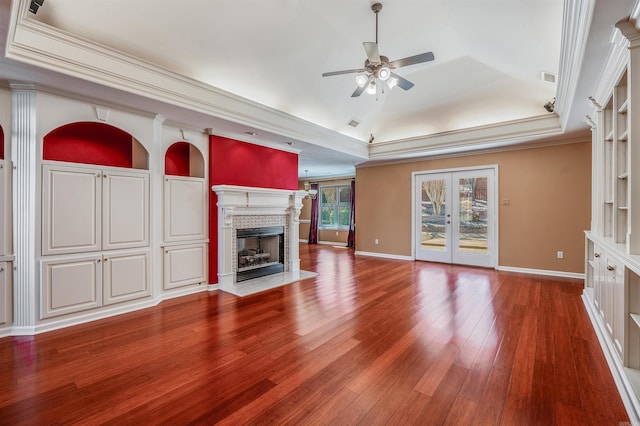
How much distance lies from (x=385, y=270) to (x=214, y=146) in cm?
402

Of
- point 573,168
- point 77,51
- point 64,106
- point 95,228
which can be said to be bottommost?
point 95,228

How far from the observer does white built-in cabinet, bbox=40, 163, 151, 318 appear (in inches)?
121

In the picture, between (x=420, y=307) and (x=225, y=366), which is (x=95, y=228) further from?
(x=420, y=307)

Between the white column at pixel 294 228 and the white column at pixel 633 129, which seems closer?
the white column at pixel 633 129

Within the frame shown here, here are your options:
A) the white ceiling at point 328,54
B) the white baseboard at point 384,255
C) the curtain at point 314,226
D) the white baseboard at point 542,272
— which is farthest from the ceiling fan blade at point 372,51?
the curtain at point 314,226

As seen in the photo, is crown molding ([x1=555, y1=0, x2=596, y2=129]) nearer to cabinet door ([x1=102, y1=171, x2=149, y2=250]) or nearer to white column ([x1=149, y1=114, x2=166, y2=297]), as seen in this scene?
white column ([x1=149, y1=114, x2=166, y2=297])

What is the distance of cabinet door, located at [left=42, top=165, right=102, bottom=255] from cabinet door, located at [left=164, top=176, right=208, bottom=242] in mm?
856

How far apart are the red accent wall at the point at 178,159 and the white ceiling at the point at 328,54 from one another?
2.58 feet

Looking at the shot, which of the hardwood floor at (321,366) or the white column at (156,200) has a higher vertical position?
the white column at (156,200)

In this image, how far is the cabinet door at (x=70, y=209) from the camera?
3.06 m

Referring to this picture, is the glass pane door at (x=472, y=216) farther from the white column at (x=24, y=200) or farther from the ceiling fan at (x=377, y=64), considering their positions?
the white column at (x=24, y=200)

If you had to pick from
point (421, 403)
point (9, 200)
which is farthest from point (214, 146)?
point (421, 403)

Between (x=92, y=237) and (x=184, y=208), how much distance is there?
120 centimetres

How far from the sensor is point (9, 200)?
2900 mm
